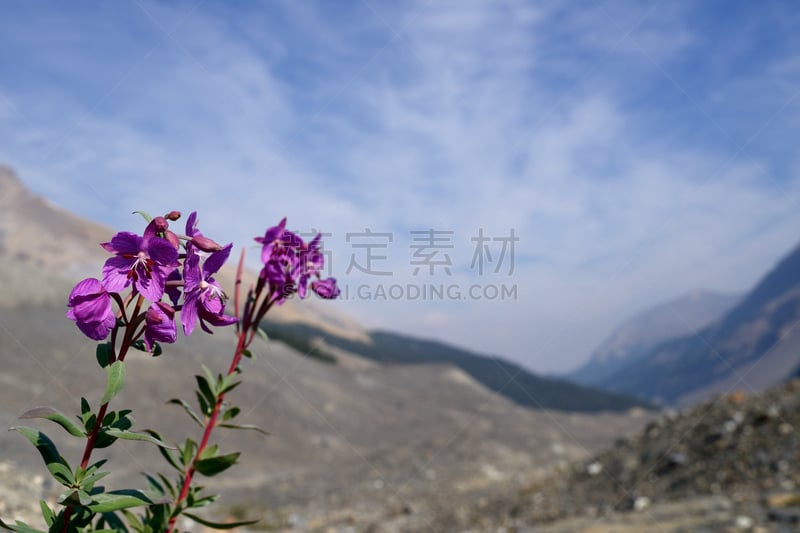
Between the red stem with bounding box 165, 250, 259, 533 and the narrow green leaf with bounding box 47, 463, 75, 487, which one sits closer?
the narrow green leaf with bounding box 47, 463, 75, 487

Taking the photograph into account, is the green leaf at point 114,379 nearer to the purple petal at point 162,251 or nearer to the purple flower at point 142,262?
the purple flower at point 142,262

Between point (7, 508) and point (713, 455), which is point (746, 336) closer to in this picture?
point (713, 455)

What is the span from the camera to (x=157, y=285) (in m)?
1.71

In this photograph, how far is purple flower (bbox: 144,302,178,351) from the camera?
1.64 meters

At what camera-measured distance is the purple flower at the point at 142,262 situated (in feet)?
5.46

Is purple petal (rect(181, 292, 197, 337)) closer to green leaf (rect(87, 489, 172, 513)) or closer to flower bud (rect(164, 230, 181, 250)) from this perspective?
flower bud (rect(164, 230, 181, 250))

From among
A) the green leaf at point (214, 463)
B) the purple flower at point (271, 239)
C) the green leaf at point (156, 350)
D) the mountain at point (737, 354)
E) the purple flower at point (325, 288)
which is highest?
the mountain at point (737, 354)

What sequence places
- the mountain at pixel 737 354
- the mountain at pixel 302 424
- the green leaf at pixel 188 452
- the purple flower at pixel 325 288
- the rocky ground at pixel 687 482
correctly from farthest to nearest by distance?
the mountain at pixel 737 354
the mountain at pixel 302 424
the rocky ground at pixel 687 482
the purple flower at pixel 325 288
the green leaf at pixel 188 452

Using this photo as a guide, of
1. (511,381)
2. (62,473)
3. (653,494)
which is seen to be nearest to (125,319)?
(62,473)

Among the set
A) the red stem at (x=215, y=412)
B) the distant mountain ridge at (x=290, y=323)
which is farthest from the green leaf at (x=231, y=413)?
the distant mountain ridge at (x=290, y=323)

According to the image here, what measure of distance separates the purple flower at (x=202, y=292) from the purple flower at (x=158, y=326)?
83 mm

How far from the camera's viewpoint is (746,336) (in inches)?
5074

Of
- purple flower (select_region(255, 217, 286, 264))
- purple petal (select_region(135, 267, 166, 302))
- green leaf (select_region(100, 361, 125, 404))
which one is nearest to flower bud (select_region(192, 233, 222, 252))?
purple petal (select_region(135, 267, 166, 302))

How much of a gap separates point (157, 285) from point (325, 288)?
2.99 feet
